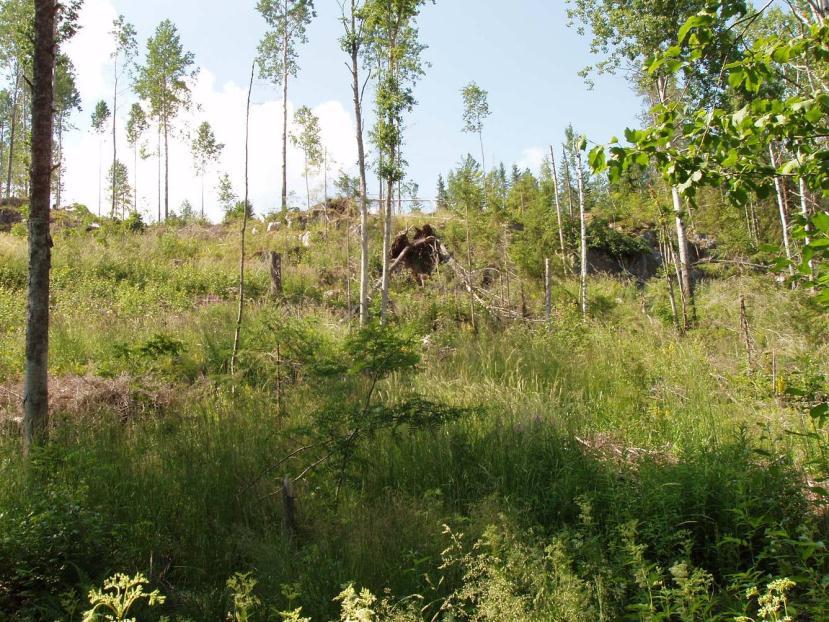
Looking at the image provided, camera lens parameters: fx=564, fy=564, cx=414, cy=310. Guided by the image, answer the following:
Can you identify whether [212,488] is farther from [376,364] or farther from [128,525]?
[376,364]

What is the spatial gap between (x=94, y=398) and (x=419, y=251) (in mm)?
11469

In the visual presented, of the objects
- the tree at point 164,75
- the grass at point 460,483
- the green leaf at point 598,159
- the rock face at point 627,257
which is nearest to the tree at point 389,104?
the grass at point 460,483

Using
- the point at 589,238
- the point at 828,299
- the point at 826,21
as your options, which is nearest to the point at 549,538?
the point at 828,299

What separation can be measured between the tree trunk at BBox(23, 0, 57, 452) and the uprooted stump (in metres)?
11.5

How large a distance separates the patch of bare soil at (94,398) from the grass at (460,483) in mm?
73

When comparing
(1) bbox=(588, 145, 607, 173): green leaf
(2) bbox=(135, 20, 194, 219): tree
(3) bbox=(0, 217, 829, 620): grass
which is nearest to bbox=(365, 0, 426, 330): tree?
(3) bbox=(0, 217, 829, 620): grass

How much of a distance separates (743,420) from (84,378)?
7464mm

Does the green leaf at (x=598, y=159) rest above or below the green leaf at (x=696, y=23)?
below

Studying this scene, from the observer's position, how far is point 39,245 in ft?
16.5

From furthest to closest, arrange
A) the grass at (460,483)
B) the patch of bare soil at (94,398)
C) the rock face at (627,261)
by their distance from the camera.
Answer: the rock face at (627,261) < the patch of bare soil at (94,398) < the grass at (460,483)

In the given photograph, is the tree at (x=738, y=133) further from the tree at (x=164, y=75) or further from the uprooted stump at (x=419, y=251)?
the tree at (x=164, y=75)

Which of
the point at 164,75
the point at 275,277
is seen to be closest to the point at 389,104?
the point at 275,277

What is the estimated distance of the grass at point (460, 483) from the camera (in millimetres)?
3258

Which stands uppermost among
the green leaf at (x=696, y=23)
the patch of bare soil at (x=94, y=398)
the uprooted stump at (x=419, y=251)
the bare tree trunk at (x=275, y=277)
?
the uprooted stump at (x=419, y=251)
